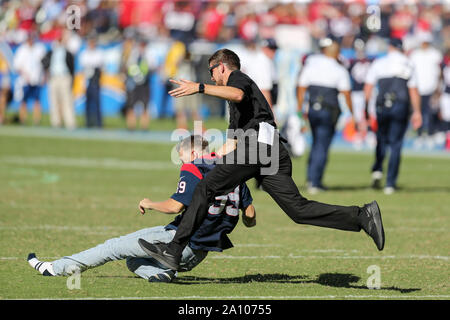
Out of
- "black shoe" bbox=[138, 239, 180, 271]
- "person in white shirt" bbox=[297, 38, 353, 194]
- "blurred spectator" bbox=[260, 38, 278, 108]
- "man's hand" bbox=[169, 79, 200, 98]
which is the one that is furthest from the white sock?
"blurred spectator" bbox=[260, 38, 278, 108]

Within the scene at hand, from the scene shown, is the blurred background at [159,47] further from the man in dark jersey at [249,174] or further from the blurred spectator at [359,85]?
the man in dark jersey at [249,174]

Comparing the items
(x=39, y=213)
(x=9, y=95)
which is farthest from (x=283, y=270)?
(x=9, y=95)

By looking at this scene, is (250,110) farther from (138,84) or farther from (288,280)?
(138,84)

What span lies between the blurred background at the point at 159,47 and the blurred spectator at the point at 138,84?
1.1 inches

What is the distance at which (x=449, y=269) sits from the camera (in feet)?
30.8

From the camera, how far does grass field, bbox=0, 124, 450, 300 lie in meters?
8.27

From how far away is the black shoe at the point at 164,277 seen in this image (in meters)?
8.38

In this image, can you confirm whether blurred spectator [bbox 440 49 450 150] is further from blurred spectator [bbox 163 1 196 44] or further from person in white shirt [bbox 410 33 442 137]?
blurred spectator [bbox 163 1 196 44]

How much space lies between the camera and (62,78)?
28.3m

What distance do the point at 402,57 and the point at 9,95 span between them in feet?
54.0

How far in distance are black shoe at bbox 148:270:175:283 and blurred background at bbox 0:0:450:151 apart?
1679 cm

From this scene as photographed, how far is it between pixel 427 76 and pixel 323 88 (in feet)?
34.5

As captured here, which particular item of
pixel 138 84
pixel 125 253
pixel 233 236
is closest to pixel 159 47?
pixel 138 84

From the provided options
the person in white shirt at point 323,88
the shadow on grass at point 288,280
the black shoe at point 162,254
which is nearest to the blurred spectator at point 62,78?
the person in white shirt at point 323,88
